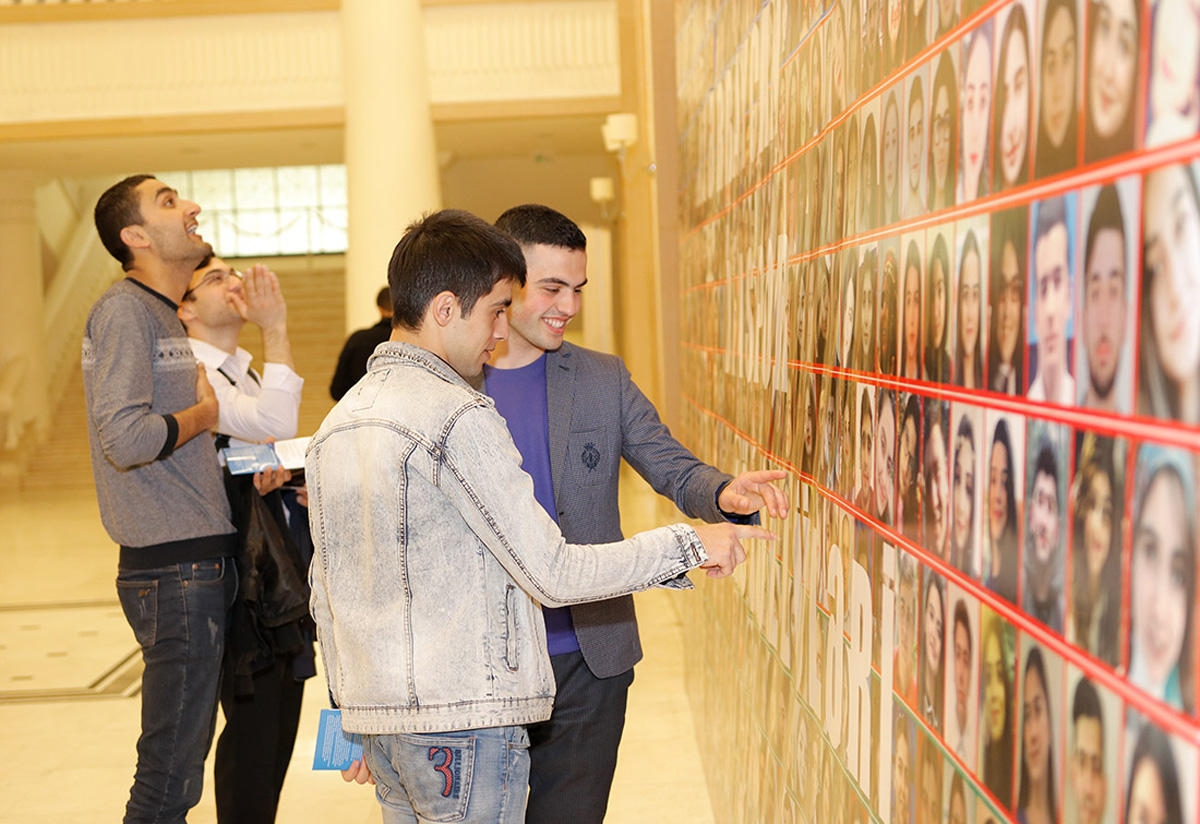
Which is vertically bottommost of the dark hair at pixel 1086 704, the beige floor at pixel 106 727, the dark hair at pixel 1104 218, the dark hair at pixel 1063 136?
the beige floor at pixel 106 727

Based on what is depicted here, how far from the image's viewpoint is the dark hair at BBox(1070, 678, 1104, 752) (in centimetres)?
102

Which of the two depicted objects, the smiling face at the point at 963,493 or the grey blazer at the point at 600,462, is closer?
the smiling face at the point at 963,493

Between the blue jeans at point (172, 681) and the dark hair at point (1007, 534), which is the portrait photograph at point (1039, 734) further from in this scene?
the blue jeans at point (172, 681)

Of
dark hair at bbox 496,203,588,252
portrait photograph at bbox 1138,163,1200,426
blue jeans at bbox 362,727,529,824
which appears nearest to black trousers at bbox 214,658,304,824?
dark hair at bbox 496,203,588,252

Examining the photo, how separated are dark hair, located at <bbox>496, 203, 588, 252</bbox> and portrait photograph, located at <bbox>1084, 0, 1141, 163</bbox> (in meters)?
1.69

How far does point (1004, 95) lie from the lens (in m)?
1.21

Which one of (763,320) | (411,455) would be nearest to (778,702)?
(763,320)

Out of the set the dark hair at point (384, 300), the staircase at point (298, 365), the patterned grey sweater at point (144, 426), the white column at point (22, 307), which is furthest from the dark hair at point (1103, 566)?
the white column at point (22, 307)

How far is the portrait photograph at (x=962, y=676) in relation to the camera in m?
1.35

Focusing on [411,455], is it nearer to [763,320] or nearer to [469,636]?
[469,636]

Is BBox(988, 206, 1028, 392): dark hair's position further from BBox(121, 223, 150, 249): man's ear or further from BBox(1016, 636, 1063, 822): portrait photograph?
BBox(121, 223, 150, 249): man's ear

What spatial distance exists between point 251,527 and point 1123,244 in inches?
108

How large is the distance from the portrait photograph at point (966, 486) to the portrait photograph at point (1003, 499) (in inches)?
1.1

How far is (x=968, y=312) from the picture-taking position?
1.34 m
